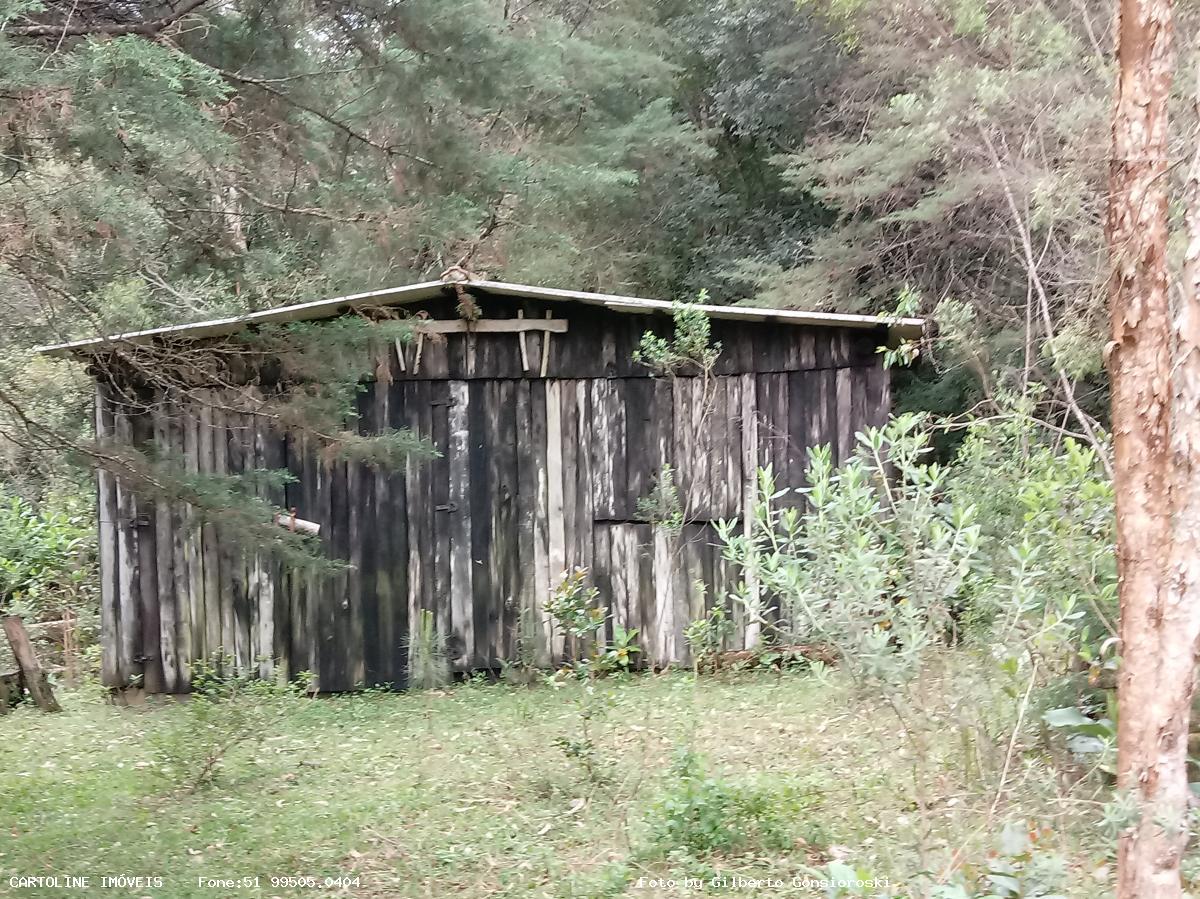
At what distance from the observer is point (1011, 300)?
12336mm

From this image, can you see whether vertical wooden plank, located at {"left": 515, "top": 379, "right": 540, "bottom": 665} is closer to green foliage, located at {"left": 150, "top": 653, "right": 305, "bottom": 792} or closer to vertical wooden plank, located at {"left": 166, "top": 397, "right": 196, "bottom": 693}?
green foliage, located at {"left": 150, "top": 653, "right": 305, "bottom": 792}

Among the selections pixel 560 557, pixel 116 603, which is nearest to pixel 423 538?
pixel 560 557

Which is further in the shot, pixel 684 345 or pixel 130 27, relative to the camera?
pixel 684 345

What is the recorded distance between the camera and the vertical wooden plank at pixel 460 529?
816cm

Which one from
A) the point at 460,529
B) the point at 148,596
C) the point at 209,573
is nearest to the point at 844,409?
the point at 460,529

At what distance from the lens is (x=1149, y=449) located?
327cm

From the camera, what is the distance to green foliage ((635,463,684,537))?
632 centimetres

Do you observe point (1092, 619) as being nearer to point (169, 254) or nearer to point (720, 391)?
point (720, 391)

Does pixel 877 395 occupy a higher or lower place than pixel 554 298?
lower

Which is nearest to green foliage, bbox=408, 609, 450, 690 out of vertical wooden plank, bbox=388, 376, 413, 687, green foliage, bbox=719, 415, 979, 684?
vertical wooden plank, bbox=388, 376, 413, 687

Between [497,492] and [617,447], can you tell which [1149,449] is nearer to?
[617,447]

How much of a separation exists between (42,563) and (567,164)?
7827mm

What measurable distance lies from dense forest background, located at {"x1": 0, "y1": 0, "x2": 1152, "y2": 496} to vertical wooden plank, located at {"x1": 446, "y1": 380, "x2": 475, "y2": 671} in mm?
1558

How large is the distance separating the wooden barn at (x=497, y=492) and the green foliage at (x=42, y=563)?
3.80 metres
